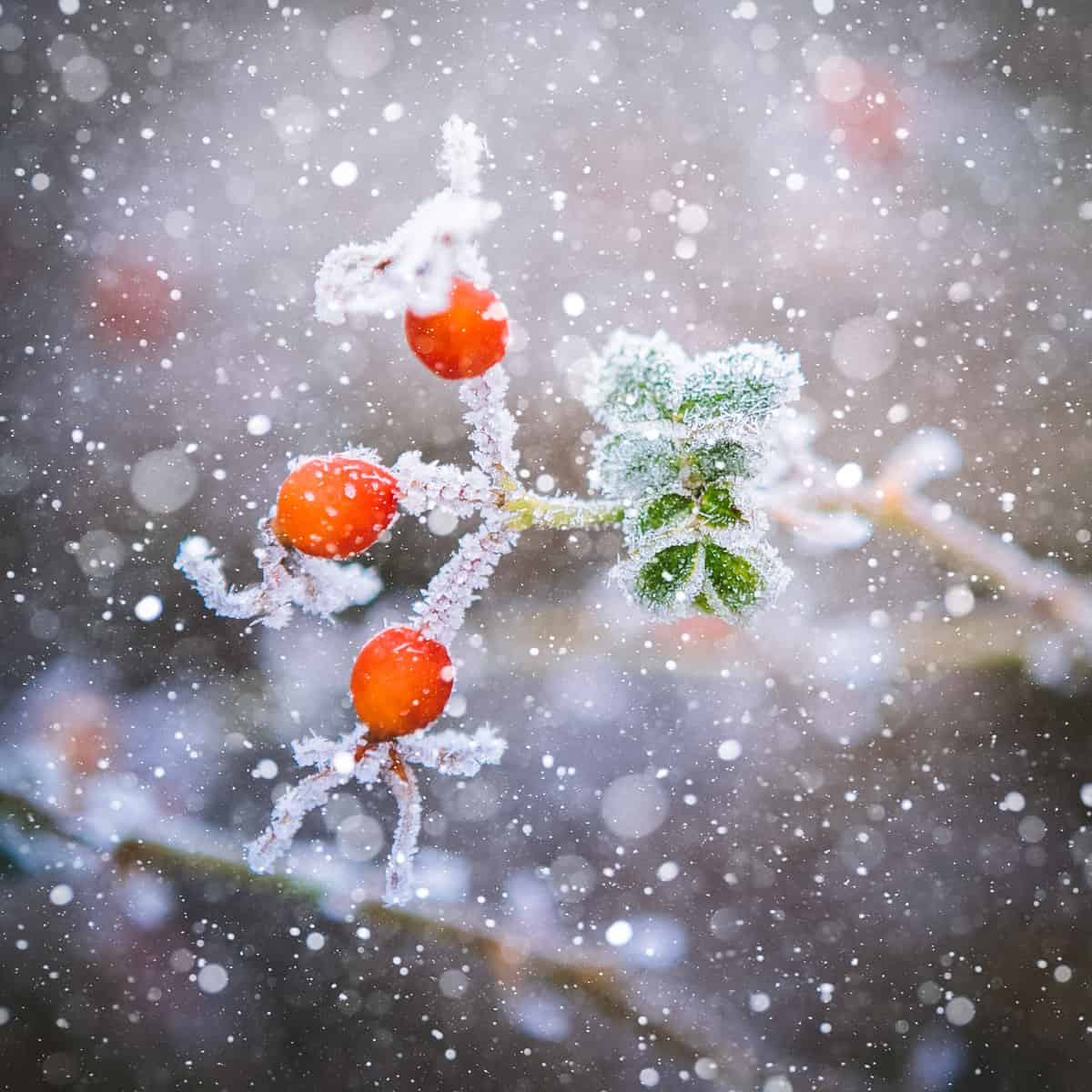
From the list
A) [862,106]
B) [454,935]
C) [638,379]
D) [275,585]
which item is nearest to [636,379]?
[638,379]

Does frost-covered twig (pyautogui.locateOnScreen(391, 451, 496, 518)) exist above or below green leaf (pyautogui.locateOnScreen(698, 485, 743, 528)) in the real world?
below

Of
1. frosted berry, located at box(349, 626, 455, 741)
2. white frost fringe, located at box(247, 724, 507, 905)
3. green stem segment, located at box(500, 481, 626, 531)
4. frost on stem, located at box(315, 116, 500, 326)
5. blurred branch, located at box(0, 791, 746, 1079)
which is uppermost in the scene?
frost on stem, located at box(315, 116, 500, 326)

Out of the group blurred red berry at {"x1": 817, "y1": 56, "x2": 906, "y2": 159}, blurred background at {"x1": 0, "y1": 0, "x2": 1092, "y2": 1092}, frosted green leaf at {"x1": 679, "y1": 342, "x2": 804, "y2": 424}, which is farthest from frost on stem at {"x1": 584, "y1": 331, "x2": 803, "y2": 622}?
blurred red berry at {"x1": 817, "y1": 56, "x2": 906, "y2": 159}

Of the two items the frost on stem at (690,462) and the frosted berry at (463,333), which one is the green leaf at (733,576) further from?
the frosted berry at (463,333)

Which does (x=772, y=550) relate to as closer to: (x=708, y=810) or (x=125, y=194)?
(x=708, y=810)

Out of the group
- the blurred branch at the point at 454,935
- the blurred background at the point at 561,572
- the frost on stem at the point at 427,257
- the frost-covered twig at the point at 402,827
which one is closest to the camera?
the frost on stem at the point at 427,257

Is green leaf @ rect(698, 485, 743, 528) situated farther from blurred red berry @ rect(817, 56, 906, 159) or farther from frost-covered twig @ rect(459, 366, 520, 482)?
blurred red berry @ rect(817, 56, 906, 159)

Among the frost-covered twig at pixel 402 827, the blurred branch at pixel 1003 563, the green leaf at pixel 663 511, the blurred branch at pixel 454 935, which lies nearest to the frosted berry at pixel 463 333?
the green leaf at pixel 663 511

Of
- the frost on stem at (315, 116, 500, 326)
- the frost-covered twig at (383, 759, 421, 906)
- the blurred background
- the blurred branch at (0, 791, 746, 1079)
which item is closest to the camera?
the frost on stem at (315, 116, 500, 326)
